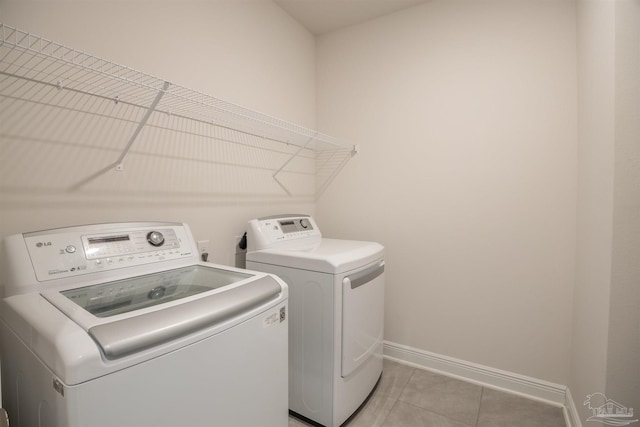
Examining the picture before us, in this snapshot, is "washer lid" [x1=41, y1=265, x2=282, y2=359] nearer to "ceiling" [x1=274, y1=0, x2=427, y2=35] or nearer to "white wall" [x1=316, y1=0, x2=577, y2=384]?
"white wall" [x1=316, y1=0, x2=577, y2=384]

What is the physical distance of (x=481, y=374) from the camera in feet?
6.34

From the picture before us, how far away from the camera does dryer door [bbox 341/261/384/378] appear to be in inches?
58.2

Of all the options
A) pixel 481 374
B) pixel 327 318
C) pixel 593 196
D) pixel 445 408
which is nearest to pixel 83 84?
pixel 327 318

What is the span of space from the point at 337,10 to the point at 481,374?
2.80m

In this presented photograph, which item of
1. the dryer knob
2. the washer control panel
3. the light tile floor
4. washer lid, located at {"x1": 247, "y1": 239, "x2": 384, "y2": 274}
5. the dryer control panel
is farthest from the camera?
the dryer control panel

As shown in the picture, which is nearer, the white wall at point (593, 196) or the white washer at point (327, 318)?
the white wall at point (593, 196)

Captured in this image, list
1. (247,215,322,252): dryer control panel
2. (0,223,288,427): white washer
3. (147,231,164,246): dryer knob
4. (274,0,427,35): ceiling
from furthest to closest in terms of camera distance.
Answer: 1. (274,0,427,35): ceiling
2. (247,215,322,252): dryer control panel
3. (147,231,164,246): dryer knob
4. (0,223,288,427): white washer

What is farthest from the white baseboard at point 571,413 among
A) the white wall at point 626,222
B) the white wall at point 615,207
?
the white wall at point 626,222

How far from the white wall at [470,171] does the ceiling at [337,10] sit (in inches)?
2.9

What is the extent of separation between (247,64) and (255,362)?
5.82 feet

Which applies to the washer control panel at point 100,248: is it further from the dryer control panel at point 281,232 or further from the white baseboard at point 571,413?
the white baseboard at point 571,413

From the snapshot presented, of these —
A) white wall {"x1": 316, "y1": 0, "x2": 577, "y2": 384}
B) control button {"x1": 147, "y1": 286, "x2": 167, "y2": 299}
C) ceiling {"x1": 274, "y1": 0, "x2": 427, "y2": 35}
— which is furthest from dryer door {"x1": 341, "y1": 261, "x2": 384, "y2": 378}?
ceiling {"x1": 274, "y1": 0, "x2": 427, "y2": 35}

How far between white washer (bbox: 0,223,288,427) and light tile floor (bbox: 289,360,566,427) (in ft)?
2.59

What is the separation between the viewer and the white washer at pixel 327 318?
4.78ft
